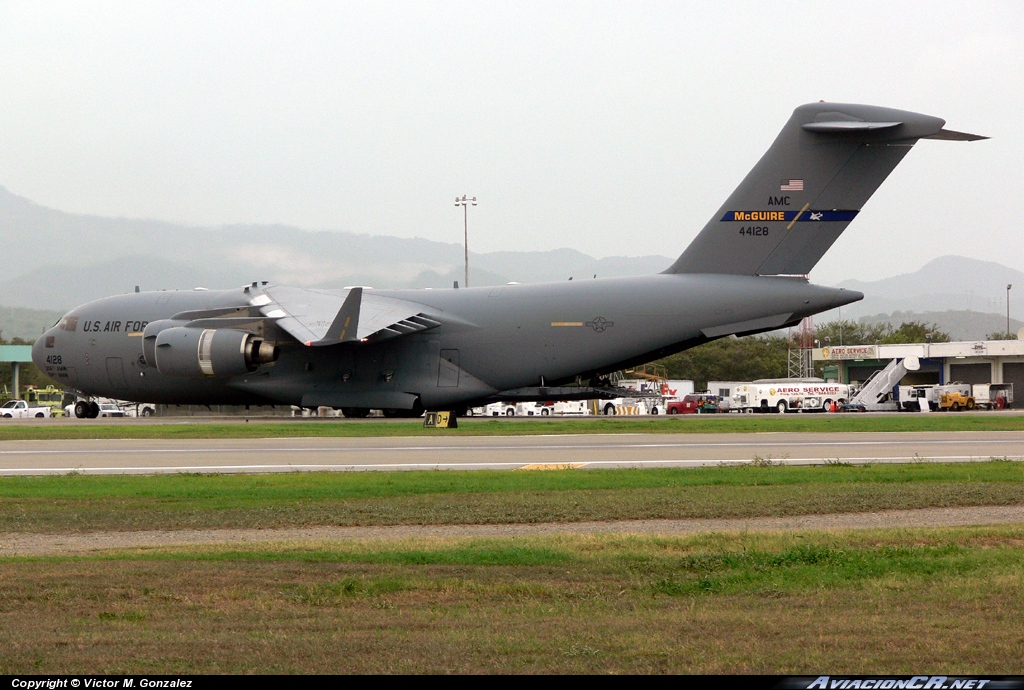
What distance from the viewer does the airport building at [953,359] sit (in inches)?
3083

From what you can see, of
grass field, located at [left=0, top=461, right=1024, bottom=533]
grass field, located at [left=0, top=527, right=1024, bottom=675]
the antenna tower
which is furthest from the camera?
the antenna tower

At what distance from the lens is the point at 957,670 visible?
541cm

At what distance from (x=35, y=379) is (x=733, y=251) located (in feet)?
351

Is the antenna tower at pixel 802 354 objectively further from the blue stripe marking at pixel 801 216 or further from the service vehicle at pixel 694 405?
the blue stripe marking at pixel 801 216

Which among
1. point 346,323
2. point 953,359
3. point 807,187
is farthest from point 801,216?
point 953,359

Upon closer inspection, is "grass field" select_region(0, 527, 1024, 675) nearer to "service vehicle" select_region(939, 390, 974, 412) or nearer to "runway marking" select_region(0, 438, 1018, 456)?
"runway marking" select_region(0, 438, 1018, 456)

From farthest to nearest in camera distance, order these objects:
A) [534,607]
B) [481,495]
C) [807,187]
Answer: [807,187] < [481,495] < [534,607]

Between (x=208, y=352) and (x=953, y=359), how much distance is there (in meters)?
64.6

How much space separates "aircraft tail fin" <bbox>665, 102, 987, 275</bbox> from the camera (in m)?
30.8

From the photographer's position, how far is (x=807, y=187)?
104 feet

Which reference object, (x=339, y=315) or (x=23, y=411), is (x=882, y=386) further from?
(x=23, y=411)

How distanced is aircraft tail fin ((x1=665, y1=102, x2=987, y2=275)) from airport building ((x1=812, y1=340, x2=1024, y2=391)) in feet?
169

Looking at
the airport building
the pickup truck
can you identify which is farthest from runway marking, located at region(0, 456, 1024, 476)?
the airport building

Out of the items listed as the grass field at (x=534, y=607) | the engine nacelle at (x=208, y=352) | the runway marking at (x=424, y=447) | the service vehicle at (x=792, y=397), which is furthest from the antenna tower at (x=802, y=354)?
the grass field at (x=534, y=607)
